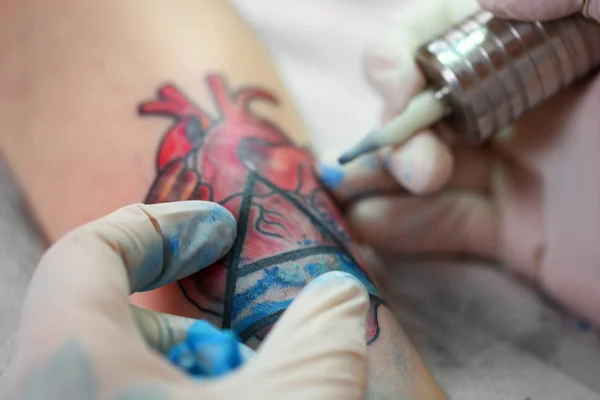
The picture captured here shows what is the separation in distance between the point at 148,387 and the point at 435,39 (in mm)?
610

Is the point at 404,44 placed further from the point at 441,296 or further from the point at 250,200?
the point at 441,296

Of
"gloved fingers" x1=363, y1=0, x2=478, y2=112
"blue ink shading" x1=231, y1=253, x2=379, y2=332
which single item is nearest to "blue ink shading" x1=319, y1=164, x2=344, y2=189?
"gloved fingers" x1=363, y1=0, x2=478, y2=112

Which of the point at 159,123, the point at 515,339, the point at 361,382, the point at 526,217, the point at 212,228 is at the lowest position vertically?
the point at 515,339

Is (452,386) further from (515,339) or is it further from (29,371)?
(29,371)

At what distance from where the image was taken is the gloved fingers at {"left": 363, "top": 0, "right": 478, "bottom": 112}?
81cm

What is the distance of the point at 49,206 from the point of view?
2.74ft

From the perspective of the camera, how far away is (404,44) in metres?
0.85

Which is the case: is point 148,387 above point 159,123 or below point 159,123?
below

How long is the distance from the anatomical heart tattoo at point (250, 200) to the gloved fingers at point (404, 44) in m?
0.17

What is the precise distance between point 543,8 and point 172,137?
20.8 inches

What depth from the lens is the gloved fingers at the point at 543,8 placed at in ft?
2.37

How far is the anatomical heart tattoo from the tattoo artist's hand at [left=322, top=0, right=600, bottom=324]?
0.45 ft

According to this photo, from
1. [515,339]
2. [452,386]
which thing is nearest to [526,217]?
[515,339]

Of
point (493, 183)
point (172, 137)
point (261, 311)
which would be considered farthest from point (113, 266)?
point (493, 183)
